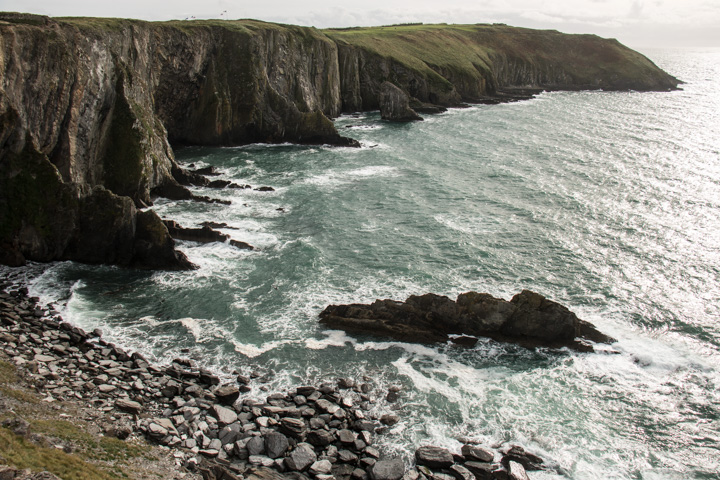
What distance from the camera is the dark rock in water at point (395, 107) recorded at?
10238 cm

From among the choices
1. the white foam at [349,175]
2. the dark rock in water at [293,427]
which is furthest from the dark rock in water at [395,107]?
the dark rock in water at [293,427]

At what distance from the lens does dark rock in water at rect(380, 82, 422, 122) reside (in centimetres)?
10238

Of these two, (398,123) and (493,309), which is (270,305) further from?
(398,123)

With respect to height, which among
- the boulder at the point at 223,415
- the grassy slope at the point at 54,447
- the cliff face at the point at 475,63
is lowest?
the boulder at the point at 223,415

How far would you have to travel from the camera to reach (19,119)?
33.4 metres

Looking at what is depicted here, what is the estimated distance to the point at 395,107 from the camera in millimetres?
102625

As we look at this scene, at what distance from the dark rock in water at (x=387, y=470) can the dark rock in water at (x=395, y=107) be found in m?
89.6

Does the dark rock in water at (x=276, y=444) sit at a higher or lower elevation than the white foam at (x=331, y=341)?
lower

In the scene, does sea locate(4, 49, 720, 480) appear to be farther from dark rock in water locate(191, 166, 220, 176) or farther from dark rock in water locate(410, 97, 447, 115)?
dark rock in water locate(410, 97, 447, 115)

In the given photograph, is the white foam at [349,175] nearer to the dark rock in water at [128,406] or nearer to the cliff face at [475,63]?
the dark rock in water at [128,406]

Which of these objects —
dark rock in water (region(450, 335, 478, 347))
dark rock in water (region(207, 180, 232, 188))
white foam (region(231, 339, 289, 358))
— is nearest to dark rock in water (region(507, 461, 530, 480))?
dark rock in water (region(450, 335, 478, 347))

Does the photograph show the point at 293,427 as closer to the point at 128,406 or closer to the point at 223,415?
the point at 223,415

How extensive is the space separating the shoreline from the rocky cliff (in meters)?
10.5

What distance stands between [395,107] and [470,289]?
73945 millimetres
